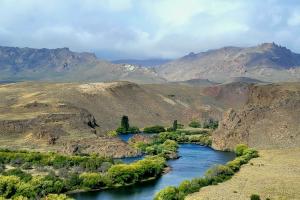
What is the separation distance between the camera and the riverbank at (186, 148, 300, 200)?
101500 millimetres

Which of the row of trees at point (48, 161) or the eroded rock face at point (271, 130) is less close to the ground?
the eroded rock face at point (271, 130)

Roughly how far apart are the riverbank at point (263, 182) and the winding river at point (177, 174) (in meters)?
11.6

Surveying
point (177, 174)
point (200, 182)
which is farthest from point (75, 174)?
point (200, 182)

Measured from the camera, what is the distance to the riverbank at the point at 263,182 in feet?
333

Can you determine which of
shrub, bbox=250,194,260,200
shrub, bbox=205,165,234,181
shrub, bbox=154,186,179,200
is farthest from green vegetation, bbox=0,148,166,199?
shrub, bbox=250,194,260,200

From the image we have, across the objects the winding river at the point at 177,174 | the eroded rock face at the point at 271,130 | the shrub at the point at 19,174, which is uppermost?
the eroded rock face at the point at 271,130

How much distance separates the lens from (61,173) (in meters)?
124

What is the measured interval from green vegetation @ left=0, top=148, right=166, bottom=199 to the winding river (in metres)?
2.87

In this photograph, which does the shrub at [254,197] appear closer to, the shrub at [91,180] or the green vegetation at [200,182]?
the green vegetation at [200,182]

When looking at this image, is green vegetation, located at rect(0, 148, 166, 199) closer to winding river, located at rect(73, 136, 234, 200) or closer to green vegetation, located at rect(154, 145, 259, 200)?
winding river, located at rect(73, 136, 234, 200)

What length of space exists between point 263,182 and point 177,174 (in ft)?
90.6

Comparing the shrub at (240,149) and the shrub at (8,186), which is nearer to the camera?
the shrub at (8,186)

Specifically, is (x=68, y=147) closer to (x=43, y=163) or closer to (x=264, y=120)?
(x=43, y=163)

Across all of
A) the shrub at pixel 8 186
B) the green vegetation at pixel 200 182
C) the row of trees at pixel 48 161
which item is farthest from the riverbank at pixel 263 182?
the row of trees at pixel 48 161
